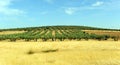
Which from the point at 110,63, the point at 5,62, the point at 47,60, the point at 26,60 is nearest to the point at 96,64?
the point at 110,63

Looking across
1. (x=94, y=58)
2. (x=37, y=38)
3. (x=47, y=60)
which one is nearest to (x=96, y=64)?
(x=94, y=58)

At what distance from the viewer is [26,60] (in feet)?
96.3

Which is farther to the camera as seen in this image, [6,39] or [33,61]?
[6,39]

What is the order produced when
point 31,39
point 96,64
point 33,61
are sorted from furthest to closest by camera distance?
point 31,39 < point 33,61 < point 96,64

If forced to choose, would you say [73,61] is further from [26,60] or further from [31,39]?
[31,39]

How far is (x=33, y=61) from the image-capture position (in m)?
28.7

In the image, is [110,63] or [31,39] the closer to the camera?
[110,63]

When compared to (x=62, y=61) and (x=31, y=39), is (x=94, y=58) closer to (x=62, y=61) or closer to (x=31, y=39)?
(x=62, y=61)

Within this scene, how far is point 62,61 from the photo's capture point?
2881 centimetres

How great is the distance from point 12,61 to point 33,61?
9.05 feet

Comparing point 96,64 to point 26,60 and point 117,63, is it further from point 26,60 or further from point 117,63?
point 26,60

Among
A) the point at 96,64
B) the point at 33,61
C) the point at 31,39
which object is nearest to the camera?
the point at 96,64

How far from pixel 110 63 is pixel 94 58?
3.81 m

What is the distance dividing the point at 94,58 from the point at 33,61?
8.33 m
